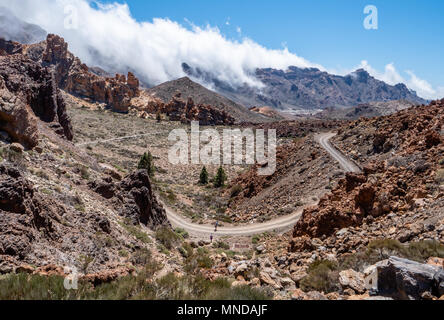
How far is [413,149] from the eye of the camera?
19.1 m

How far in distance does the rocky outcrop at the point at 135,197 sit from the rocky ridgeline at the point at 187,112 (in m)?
79.0

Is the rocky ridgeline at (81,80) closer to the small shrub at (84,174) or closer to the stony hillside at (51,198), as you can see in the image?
the stony hillside at (51,198)

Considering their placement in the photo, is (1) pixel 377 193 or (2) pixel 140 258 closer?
(2) pixel 140 258

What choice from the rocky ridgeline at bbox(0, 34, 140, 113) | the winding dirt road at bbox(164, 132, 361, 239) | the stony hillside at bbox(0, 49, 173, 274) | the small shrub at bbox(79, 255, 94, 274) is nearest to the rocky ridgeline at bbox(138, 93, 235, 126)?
the rocky ridgeline at bbox(0, 34, 140, 113)

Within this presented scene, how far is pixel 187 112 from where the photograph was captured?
97.6 metres

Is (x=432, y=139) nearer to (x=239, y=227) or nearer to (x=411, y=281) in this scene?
→ (x=239, y=227)

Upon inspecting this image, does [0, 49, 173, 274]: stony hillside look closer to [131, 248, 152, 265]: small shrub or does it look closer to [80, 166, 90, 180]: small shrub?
[80, 166, 90, 180]: small shrub

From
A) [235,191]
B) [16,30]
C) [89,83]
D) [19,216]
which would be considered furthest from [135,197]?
[16,30]

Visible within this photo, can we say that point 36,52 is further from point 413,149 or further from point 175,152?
point 413,149

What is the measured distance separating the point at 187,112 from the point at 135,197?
283 ft


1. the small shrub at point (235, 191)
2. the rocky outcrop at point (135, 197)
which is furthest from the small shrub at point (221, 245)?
the small shrub at point (235, 191)

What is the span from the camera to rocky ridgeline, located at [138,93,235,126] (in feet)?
309

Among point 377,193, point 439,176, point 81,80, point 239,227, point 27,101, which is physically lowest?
point 239,227
